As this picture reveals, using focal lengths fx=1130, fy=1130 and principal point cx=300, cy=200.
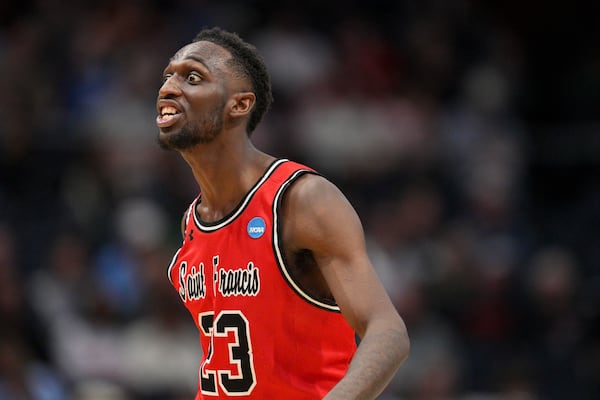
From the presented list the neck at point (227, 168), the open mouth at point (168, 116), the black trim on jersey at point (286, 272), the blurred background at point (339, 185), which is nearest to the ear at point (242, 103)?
the neck at point (227, 168)

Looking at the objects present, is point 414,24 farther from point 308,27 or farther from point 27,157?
point 27,157

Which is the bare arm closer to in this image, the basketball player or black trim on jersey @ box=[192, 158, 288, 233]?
the basketball player

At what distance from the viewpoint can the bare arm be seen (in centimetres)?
452

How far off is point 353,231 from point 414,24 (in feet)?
36.0

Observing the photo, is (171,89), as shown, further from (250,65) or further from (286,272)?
(286,272)

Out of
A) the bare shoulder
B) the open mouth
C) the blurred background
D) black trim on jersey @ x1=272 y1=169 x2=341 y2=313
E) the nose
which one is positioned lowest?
the blurred background

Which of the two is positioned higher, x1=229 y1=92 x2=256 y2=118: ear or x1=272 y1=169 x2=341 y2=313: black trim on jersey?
x1=229 y1=92 x2=256 y2=118: ear

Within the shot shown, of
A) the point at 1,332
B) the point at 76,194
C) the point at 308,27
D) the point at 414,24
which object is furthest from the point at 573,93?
the point at 1,332

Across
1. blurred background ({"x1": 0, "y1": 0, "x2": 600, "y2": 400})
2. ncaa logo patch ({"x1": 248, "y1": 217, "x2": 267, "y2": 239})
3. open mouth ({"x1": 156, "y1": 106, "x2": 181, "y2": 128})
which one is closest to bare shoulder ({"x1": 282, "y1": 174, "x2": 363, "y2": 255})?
ncaa logo patch ({"x1": 248, "y1": 217, "x2": 267, "y2": 239})

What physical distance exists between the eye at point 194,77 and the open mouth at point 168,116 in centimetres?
16

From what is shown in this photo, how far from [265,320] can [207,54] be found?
1.29 m

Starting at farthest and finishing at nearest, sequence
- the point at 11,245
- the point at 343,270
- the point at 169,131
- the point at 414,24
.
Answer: the point at 414,24, the point at 11,245, the point at 169,131, the point at 343,270

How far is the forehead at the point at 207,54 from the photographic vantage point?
17.4 feet

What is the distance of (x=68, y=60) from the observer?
1309 cm
